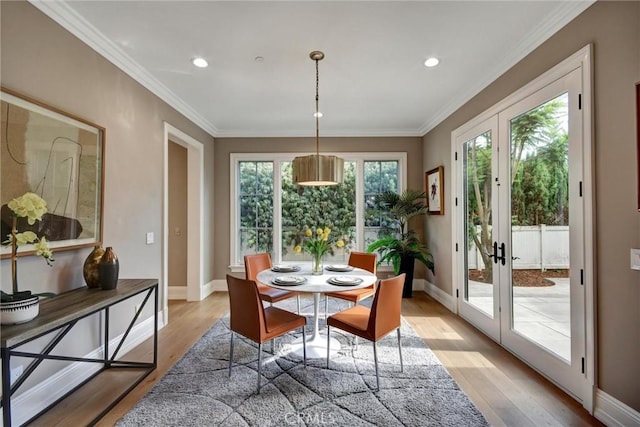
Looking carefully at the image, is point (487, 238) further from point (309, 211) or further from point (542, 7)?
point (309, 211)

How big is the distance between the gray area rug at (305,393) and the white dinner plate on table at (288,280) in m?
0.71

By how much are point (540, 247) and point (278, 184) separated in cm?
373

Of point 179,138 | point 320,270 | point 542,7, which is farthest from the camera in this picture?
point 179,138

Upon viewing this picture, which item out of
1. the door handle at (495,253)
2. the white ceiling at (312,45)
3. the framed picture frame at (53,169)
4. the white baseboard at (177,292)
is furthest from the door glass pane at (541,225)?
the white baseboard at (177,292)

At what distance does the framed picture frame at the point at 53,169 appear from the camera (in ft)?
5.61

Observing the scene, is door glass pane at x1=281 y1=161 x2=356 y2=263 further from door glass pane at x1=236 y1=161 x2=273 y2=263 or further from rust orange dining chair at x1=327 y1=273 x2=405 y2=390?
rust orange dining chair at x1=327 y1=273 x2=405 y2=390

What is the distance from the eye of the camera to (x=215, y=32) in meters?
2.30

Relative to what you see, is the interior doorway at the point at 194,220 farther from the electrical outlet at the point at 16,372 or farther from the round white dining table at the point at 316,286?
the electrical outlet at the point at 16,372

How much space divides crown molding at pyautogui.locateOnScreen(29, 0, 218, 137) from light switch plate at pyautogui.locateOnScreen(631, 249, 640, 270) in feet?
12.6

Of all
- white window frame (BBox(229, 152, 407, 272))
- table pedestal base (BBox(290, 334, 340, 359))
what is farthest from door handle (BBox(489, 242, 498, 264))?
white window frame (BBox(229, 152, 407, 272))

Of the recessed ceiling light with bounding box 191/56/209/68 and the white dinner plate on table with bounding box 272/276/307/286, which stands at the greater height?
the recessed ceiling light with bounding box 191/56/209/68

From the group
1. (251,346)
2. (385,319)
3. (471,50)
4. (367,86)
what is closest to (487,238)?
(385,319)

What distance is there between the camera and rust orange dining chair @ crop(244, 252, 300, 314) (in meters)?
2.95

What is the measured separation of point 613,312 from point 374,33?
2484mm
